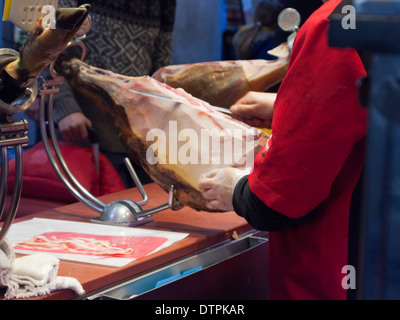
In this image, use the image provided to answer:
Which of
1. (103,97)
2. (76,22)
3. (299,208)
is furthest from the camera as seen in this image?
(103,97)

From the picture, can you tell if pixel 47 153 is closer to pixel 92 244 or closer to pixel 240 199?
pixel 92 244

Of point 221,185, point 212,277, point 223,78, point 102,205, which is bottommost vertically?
point 212,277

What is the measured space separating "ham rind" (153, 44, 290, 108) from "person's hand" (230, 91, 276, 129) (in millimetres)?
164

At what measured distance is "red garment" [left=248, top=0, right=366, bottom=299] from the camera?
2.49ft

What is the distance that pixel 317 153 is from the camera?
0.79 m

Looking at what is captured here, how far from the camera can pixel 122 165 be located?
6.66 ft

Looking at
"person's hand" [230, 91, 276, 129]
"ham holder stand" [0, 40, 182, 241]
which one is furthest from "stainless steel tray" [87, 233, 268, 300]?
"person's hand" [230, 91, 276, 129]

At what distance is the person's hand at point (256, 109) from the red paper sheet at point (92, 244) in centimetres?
34

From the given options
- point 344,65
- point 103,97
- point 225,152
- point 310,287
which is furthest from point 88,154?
point 344,65

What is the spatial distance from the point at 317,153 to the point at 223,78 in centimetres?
66

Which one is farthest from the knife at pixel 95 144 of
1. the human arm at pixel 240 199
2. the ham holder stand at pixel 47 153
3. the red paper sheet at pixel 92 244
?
the human arm at pixel 240 199

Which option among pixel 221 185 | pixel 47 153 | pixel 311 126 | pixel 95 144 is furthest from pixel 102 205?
pixel 311 126

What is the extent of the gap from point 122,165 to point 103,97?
2.59 feet
